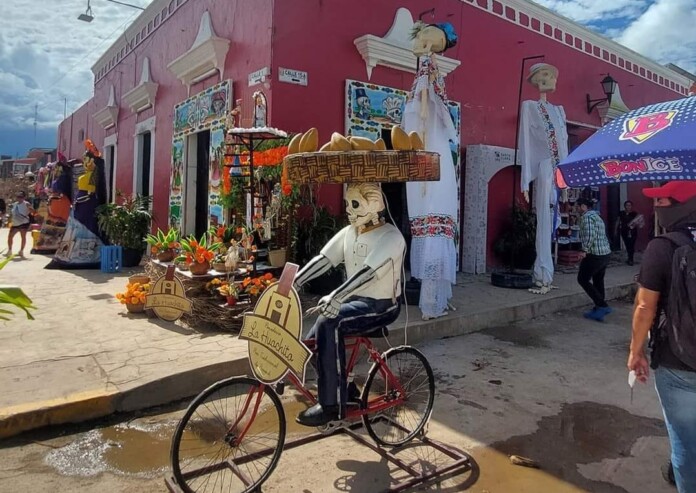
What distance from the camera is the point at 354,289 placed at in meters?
2.86

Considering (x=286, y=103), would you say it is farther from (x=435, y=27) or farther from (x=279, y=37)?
(x=435, y=27)

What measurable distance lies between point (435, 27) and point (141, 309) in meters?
4.88

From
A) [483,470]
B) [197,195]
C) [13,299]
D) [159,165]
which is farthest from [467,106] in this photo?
[13,299]

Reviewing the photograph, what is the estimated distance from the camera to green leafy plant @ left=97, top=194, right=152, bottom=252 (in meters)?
9.38

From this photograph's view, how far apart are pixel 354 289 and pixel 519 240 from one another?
718 cm

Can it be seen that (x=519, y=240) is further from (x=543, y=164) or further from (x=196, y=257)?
(x=196, y=257)

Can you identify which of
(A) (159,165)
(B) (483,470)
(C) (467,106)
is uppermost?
(C) (467,106)

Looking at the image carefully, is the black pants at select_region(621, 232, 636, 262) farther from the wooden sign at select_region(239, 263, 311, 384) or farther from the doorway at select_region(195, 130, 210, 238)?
the wooden sign at select_region(239, 263, 311, 384)

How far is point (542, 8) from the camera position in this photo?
10250mm

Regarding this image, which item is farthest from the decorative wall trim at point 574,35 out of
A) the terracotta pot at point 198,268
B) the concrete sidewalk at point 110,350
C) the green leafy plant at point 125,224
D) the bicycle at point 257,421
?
the bicycle at point 257,421

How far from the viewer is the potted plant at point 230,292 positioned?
5.20 metres

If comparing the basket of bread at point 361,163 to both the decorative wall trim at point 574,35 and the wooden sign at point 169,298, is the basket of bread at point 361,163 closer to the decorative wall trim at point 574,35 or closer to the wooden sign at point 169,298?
the wooden sign at point 169,298

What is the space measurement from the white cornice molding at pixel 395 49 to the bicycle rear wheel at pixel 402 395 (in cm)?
540

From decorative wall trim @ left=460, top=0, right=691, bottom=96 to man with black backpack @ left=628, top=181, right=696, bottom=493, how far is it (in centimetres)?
795
